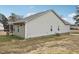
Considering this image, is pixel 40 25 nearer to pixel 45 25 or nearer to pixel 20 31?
pixel 45 25

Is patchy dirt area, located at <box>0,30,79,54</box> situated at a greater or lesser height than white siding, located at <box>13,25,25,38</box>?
lesser

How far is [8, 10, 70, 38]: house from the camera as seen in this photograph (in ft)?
15.2

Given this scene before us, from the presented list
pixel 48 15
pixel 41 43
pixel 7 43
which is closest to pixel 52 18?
pixel 48 15

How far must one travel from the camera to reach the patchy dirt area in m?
4.62

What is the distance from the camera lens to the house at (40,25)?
4.63m

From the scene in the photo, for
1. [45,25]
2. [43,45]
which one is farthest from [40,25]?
[43,45]

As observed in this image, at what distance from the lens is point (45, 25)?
4672 millimetres

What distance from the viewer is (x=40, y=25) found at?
15.3 feet

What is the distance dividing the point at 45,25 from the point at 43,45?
304mm

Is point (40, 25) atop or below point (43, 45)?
atop

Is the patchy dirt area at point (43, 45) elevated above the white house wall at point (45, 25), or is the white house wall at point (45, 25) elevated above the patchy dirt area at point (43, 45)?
the white house wall at point (45, 25)

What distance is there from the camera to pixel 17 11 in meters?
4.61

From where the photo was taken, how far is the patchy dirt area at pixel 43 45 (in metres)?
4.62

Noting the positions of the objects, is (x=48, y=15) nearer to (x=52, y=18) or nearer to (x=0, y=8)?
(x=52, y=18)
